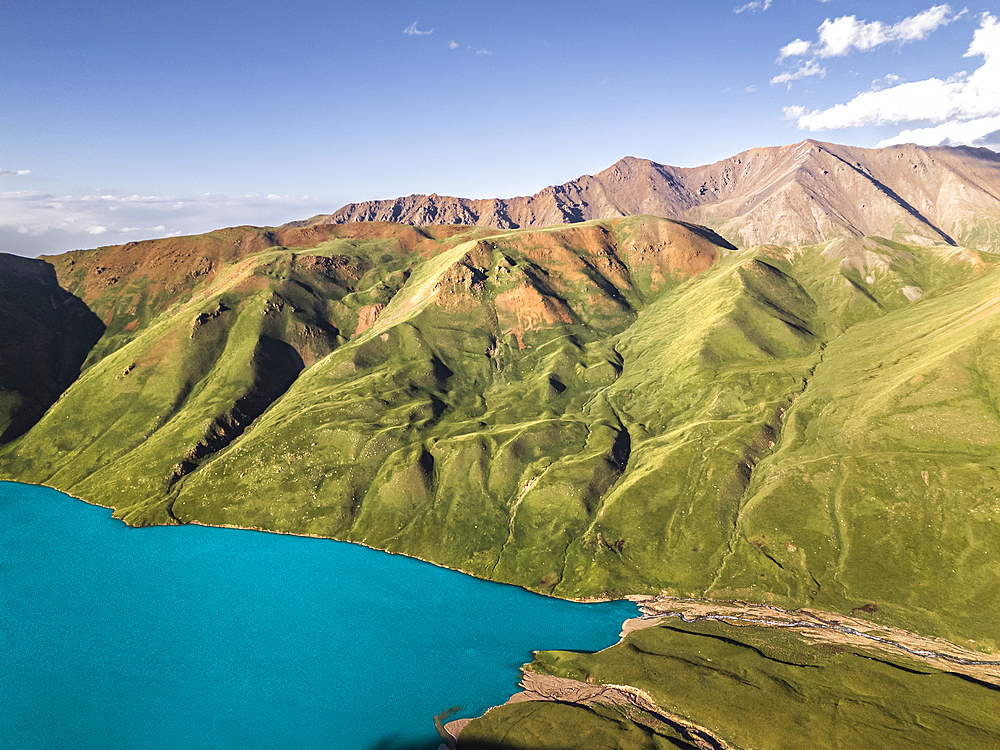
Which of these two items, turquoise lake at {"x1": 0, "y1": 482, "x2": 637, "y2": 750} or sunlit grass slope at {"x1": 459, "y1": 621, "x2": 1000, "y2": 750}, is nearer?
sunlit grass slope at {"x1": 459, "y1": 621, "x2": 1000, "y2": 750}

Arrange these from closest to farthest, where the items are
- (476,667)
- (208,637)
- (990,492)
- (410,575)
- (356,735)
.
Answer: (356,735) → (476,667) → (208,637) → (990,492) → (410,575)

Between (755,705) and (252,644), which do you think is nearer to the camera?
(755,705)

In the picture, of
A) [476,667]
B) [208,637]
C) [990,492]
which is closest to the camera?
[476,667]

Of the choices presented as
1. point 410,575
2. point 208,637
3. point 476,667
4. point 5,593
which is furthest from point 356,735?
point 5,593

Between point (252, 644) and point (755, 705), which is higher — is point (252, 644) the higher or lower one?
the lower one

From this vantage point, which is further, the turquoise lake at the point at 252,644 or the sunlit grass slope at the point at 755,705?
the turquoise lake at the point at 252,644

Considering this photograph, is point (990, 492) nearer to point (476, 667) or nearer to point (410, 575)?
point (476, 667)

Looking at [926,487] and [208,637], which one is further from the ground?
[926,487]

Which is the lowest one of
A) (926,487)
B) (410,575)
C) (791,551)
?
(410,575)
